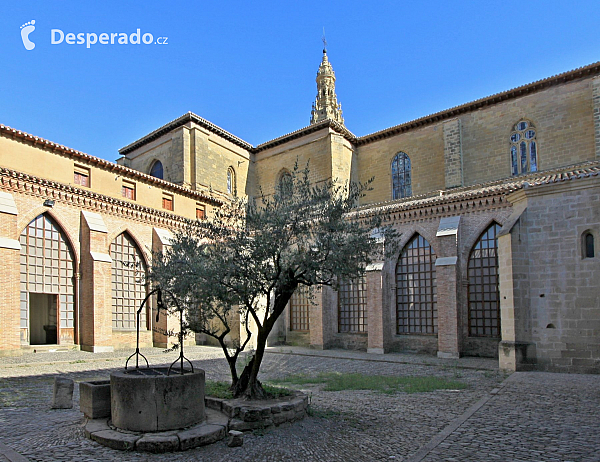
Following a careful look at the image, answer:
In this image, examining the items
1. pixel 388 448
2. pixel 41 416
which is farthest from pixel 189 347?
pixel 388 448

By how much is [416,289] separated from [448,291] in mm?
2366

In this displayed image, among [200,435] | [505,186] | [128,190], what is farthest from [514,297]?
[128,190]

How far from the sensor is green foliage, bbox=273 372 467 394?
12148 mm

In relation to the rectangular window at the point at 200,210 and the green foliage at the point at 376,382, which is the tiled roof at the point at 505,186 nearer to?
the green foliage at the point at 376,382

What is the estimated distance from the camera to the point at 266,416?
783 centimetres

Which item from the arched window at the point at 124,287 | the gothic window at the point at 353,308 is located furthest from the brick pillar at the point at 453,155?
the arched window at the point at 124,287

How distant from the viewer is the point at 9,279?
17719 millimetres

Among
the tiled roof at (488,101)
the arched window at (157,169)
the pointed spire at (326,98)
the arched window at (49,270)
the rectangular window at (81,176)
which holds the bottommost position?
the arched window at (49,270)

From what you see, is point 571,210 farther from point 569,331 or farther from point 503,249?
point 569,331

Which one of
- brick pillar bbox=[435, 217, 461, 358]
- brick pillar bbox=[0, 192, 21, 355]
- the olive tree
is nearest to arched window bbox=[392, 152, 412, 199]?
brick pillar bbox=[435, 217, 461, 358]

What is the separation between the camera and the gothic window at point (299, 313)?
2517 centimetres

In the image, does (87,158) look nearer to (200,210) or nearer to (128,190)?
(128,190)

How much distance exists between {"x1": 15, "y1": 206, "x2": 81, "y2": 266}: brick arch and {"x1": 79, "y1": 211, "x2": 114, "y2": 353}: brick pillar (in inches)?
11.1

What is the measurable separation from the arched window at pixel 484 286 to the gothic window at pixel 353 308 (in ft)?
17.6
